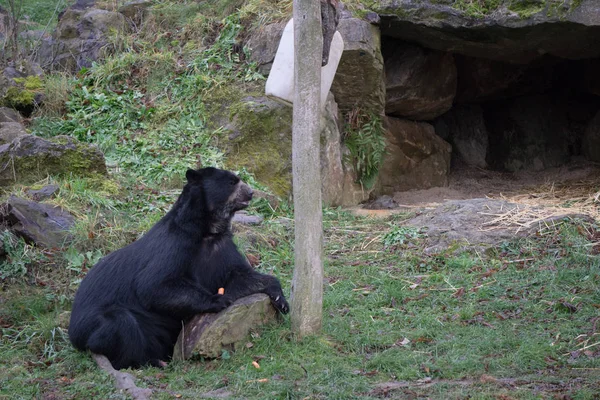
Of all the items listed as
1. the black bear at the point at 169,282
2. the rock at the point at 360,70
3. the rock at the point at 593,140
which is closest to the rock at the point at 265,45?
the rock at the point at 360,70

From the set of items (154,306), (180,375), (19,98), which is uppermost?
(19,98)

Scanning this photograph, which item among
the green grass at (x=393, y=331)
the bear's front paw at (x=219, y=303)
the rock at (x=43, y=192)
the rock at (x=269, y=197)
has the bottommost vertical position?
the green grass at (x=393, y=331)

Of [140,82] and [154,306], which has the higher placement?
[140,82]

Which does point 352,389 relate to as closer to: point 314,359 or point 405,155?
point 314,359

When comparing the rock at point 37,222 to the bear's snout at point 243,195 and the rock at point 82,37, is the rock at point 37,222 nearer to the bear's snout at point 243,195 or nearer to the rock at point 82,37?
the bear's snout at point 243,195

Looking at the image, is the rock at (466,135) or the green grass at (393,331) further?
the rock at (466,135)

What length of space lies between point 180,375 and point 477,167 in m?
10.2

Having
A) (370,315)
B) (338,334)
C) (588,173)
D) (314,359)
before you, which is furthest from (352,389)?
(588,173)

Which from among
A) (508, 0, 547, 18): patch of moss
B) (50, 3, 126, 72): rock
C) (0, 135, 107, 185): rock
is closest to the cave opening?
(508, 0, 547, 18): patch of moss

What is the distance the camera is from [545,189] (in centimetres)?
1233

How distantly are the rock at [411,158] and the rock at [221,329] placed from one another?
6.47 meters

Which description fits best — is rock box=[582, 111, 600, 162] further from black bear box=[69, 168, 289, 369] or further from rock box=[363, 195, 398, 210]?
black bear box=[69, 168, 289, 369]

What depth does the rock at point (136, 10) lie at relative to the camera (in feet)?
44.5

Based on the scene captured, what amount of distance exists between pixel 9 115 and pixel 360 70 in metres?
5.42
